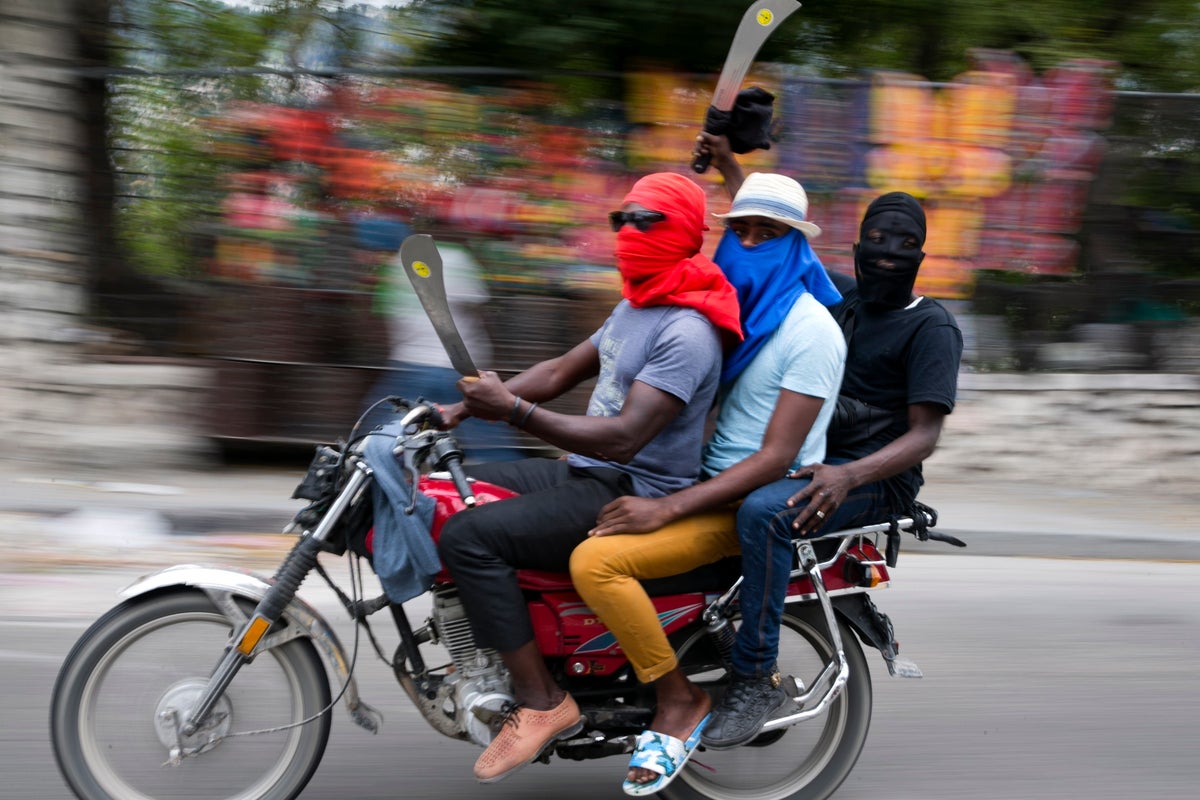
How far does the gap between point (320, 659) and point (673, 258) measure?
1446mm

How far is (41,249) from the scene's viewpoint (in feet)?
25.6

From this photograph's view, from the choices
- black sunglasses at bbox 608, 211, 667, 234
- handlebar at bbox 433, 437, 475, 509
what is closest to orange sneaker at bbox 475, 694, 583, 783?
handlebar at bbox 433, 437, 475, 509

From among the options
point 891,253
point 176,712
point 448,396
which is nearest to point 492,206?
point 448,396

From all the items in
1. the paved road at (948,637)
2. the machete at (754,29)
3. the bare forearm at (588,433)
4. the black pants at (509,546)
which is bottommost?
the paved road at (948,637)

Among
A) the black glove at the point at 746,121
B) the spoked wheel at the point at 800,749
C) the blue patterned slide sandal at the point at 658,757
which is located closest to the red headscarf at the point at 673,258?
the black glove at the point at 746,121

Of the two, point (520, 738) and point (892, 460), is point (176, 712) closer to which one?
point (520, 738)

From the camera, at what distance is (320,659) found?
3.38 m

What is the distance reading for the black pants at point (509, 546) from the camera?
3215 mm

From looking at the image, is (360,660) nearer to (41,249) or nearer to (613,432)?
(613,432)

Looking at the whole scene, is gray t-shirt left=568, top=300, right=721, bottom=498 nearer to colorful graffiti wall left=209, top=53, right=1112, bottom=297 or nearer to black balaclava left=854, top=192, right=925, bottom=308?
black balaclava left=854, top=192, right=925, bottom=308

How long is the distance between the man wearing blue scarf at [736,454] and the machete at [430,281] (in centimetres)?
65

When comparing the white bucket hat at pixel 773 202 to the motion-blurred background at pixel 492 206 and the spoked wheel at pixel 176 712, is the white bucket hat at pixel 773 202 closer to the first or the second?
the spoked wheel at pixel 176 712

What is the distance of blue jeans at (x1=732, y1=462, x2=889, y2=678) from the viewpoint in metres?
3.28

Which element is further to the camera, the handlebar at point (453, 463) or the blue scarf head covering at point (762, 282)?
the blue scarf head covering at point (762, 282)
